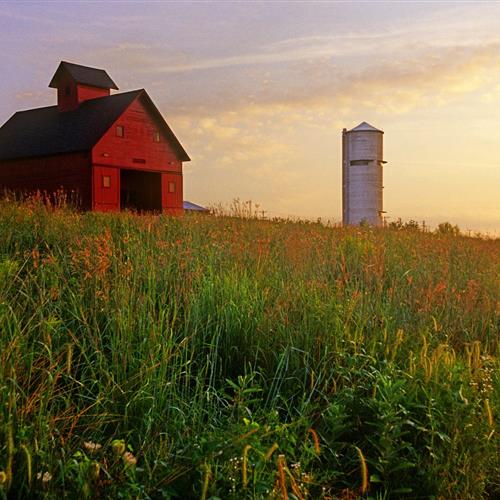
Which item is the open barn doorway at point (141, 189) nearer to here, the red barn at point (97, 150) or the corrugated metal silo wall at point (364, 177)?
the red barn at point (97, 150)

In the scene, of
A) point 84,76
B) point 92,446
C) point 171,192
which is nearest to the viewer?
point 92,446

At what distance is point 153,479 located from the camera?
329 cm

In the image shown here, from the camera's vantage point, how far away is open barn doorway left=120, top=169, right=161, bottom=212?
25734 millimetres

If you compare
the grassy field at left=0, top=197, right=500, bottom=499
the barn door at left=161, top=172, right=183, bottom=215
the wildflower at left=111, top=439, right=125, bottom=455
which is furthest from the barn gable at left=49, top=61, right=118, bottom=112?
the wildflower at left=111, top=439, right=125, bottom=455

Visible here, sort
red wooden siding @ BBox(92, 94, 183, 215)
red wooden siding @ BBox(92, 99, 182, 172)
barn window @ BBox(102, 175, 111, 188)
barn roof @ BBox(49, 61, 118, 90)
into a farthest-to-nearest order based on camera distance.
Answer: barn roof @ BBox(49, 61, 118, 90)
red wooden siding @ BBox(92, 99, 182, 172)
red wooden siding @ BBox(92, 94, 183, 215)
barn window @ BBox(102, 175, 111, 188)

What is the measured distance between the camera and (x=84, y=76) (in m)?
28.0

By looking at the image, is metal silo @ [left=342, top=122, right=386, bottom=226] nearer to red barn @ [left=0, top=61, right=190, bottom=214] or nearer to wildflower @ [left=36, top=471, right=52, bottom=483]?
red barn @ [left=0, top=61, right=190, bottom=214]

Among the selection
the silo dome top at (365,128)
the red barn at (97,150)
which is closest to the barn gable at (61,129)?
the red barn at (97,150)

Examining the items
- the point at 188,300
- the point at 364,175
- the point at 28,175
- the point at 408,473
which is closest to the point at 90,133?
the point at 28,175

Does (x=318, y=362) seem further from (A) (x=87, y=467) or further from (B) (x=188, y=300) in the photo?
(A) (x=87, y=467)

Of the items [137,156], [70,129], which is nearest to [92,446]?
[137,156]

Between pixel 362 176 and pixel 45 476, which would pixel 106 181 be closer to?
pixel 362 176

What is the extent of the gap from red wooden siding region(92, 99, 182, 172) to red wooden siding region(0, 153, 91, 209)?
33.1 inches

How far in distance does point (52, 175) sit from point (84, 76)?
582 cm
